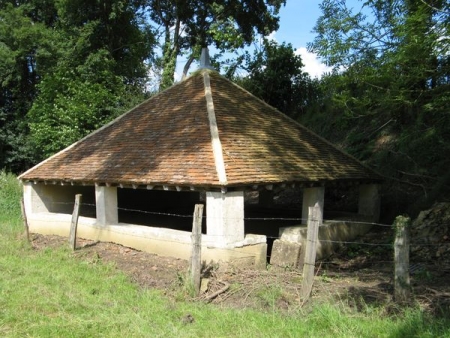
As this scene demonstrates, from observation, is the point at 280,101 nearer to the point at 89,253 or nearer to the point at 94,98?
the point at 94,98

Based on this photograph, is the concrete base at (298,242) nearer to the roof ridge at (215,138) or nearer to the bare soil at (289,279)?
the bare soil at (289,279)

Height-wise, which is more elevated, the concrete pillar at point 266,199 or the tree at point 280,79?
the tree at point 280,79

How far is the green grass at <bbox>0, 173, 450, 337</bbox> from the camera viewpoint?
16.6 ft

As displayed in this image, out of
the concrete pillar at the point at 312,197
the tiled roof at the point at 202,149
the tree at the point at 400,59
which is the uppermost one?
the tree at the point at 400,59

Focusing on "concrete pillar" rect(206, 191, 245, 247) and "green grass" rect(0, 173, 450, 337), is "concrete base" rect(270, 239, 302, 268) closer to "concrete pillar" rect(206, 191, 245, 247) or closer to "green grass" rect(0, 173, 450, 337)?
"concrete pillar" rect(206, 191, 245, 247)

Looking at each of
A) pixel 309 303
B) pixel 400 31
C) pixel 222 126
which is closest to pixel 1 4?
pixel 222 126

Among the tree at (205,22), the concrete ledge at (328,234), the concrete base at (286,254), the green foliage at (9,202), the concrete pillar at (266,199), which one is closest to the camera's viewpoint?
the concrete base at (286,254)

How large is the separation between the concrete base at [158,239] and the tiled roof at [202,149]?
1.12 m

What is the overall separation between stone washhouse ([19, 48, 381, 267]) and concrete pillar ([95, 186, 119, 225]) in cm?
2

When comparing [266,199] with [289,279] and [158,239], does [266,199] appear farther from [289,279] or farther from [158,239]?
[289,279]

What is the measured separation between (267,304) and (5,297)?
12.3 ft

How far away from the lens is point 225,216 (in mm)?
8164

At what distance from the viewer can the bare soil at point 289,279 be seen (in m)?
6.19

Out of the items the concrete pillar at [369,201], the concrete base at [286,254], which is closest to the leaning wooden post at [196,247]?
the concrete base at [286,254]
